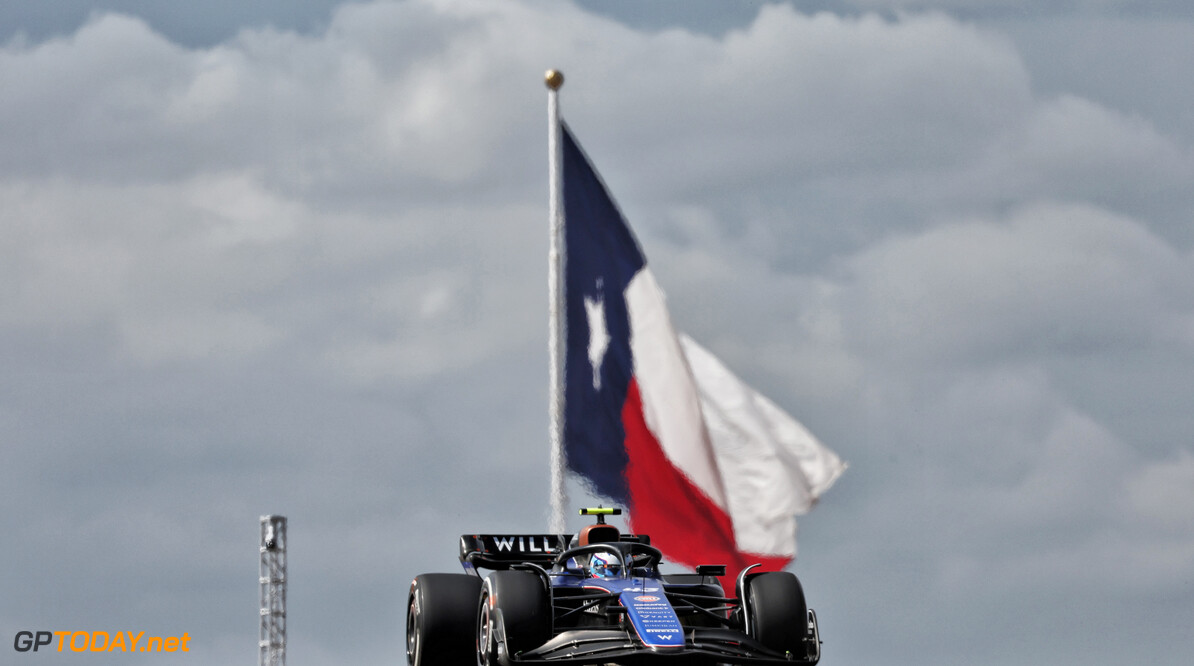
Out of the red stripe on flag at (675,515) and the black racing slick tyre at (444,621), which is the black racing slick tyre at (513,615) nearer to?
the black racing slick tyre at (444,621)

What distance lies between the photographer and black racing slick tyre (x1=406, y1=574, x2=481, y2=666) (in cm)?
2203

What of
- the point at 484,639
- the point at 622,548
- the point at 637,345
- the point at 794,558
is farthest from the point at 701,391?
the point at 484,639

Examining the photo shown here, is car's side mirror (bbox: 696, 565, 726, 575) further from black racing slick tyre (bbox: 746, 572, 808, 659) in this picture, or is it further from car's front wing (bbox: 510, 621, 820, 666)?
car's front wing (bbox: 510, 621, 820, 666)

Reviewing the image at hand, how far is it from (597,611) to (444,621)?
6.98 feet

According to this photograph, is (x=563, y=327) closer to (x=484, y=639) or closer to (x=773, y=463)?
(x=773, y=463)

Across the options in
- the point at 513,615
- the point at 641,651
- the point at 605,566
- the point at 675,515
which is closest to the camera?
the point at 641,651

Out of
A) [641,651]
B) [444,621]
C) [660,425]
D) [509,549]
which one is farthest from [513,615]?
[660,425]

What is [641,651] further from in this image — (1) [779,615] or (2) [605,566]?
(2) [605,566]

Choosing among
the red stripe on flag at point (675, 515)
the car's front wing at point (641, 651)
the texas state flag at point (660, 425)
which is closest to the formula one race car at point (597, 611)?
the car's front wing at point (641, 651)

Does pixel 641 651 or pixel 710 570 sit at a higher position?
pixel 710 570

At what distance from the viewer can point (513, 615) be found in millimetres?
19859

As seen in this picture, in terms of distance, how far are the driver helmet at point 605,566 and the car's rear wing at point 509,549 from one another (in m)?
1.19

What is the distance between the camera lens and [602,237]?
29891 millimetres

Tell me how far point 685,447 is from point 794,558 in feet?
9.42
